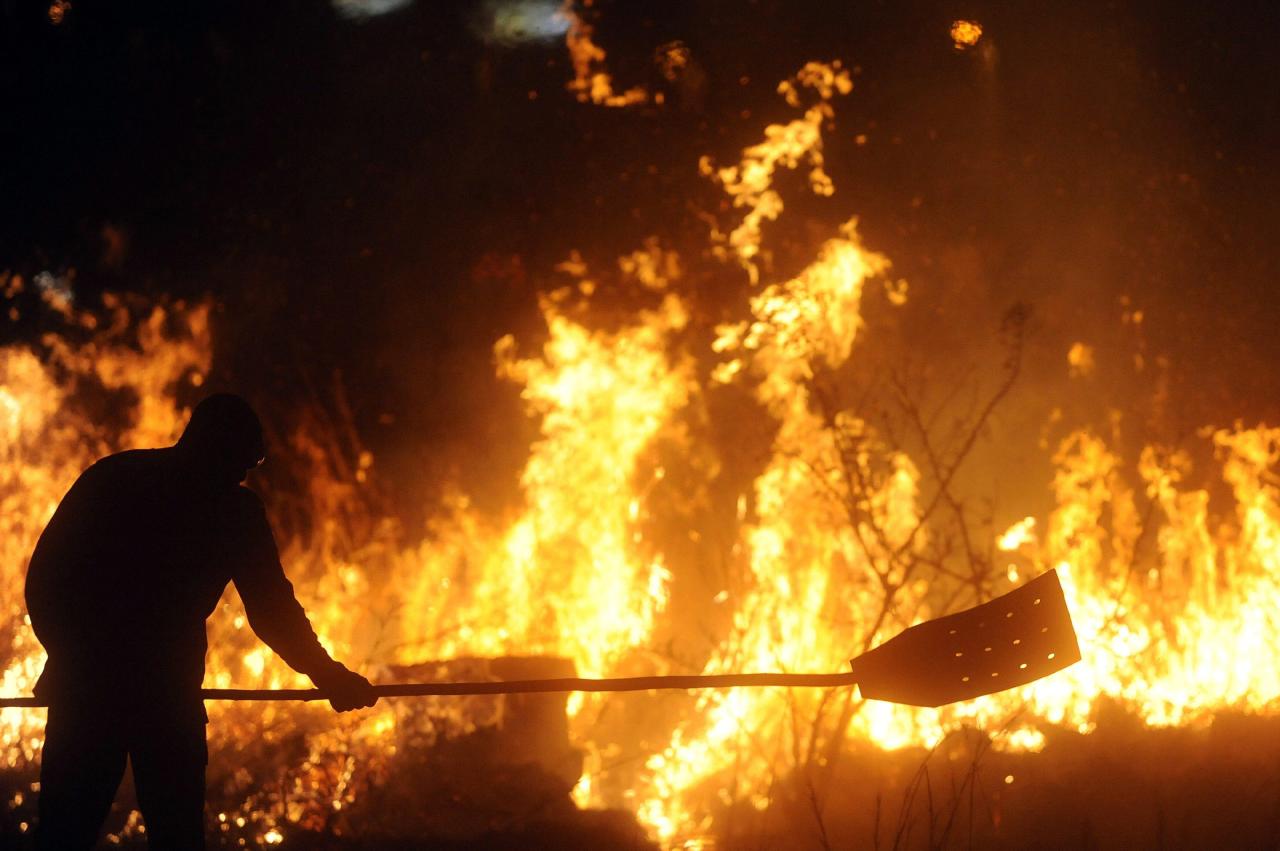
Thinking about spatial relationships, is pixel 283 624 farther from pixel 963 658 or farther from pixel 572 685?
pixel 963 658

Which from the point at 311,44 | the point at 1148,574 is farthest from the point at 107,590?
the point at 1148,574

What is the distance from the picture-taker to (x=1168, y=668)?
9.91 metres

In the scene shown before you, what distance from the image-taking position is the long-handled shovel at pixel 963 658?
11.8 feet

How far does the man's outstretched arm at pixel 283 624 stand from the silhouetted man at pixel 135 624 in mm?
185

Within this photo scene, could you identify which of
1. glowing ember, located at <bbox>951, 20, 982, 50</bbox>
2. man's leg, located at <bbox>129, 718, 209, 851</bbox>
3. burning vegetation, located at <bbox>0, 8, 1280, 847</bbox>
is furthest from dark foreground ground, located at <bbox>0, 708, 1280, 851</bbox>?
glowing ember, located at <bbox>951, 20, 982, 50</bbox>

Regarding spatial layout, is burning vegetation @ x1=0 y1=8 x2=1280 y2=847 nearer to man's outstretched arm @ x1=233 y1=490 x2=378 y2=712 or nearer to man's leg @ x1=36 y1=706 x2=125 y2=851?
man's outstretched arm @ x1=233 y1=490 x2=378 y2=712

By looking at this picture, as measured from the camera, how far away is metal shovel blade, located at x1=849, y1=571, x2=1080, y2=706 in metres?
3.67

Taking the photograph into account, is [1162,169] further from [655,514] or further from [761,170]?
[655,514]

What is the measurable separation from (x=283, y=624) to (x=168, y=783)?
645 millimetres

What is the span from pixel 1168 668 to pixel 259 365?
421 inches

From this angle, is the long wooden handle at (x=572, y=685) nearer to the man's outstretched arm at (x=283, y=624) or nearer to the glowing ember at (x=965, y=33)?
the man's outstretched arm at (x=283, y=624)

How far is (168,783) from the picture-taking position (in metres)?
3.10

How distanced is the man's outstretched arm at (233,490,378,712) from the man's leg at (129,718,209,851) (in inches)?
19.2

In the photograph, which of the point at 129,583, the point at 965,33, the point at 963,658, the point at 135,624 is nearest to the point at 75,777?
the point at 135,624
